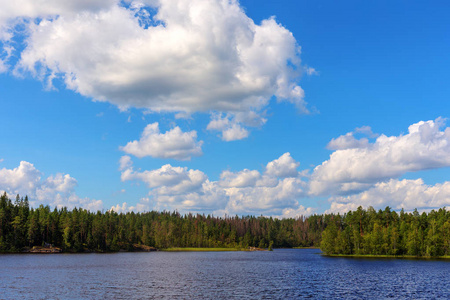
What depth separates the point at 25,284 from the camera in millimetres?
85500

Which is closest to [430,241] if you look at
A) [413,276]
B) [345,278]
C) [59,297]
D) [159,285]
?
[413,276]

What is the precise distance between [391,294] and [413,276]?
4035 centimetres

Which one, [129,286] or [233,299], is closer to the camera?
[233,299]

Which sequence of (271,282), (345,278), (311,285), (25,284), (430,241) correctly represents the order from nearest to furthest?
1. (25,284)
2. (311,285)
3. (271,282)
4. (345,278)
5. (430,241)

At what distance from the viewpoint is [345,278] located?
350 feet

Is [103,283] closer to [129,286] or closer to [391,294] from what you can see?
[129,286]

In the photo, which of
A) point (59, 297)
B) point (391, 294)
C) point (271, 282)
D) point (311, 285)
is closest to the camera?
point (59, 297)

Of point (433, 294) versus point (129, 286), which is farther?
point (129, 286)

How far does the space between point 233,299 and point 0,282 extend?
187ft

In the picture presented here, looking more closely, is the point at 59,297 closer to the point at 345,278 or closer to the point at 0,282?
the point at 0,282

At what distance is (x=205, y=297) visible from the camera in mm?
72188

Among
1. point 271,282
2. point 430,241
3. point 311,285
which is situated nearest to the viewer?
point 311,285

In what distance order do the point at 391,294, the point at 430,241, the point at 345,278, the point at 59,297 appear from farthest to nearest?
the point at 430,241, the point at 345,278, the point at 391,294, the point at 59,297

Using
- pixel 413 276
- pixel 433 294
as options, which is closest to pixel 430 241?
pixel 413 276
